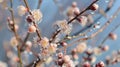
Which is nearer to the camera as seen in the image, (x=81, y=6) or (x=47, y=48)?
(x=47, y=48)

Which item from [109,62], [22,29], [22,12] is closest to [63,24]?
[22,12]

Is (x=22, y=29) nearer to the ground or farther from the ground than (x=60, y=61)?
farther from the ground

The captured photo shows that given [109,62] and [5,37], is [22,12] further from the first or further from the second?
[5,37]

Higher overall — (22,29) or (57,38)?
(22,29)

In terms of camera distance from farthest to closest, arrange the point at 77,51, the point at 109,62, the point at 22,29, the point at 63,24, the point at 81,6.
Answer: the point at 81,6, the point at 22,29, the point at 109,62, the point at 77,51, the point at 63,24

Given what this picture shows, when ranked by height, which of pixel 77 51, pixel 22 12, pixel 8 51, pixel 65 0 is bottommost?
pixel 22 12

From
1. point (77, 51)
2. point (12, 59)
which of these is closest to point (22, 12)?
point (77, 51)

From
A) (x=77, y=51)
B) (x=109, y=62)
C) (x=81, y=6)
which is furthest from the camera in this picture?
(x=81, y=6)

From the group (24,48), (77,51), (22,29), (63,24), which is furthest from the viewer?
(22,29)

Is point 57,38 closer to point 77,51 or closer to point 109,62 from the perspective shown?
point 77,51
